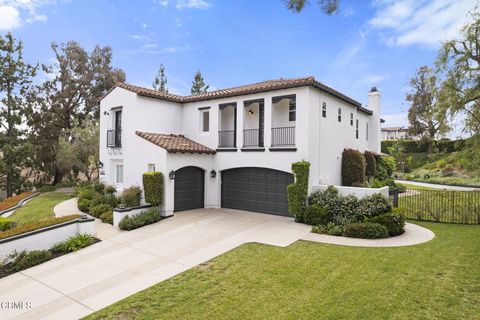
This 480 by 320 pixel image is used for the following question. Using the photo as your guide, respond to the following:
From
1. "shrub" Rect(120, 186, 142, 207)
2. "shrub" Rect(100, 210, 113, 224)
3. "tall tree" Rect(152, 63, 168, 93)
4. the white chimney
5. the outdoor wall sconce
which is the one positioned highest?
"tall tree" Rect(152, 63, 168, 93)

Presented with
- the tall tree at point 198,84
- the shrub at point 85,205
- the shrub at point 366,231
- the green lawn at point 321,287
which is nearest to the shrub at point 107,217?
the shrub at point 85,205

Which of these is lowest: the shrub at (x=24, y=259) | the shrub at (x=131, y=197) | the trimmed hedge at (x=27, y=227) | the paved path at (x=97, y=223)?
the shrub at (x=24, y=259)

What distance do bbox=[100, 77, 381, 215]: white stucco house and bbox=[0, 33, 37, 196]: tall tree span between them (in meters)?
14.6

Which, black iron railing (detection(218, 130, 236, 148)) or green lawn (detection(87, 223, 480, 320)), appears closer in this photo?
green lawn (detection(87, 223, 480, 320))

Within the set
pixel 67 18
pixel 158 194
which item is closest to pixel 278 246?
pixel 158 194

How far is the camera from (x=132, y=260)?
30.2ft

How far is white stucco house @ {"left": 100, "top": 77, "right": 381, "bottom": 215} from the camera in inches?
558

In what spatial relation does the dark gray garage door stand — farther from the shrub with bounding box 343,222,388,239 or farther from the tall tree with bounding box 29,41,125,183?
the tall tree with bounding box 29,41,125,183

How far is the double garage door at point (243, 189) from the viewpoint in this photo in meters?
14.6

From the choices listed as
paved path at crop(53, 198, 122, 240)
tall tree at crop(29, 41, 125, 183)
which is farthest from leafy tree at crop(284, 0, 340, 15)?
tall tree at crop(29, 41, 125, 183)

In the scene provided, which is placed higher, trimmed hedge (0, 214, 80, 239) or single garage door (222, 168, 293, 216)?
single garage door (222, 168, 293, 216)

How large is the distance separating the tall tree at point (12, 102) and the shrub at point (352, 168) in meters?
28.8

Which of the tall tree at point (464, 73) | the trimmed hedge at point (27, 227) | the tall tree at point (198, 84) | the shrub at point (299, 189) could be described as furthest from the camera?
the tall tree at point (198, 84)

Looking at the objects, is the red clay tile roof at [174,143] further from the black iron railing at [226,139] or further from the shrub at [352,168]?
the shrub at [352,168]
